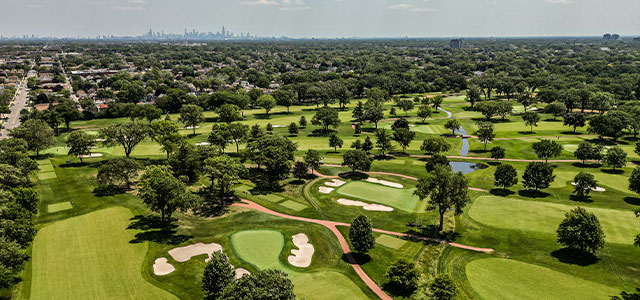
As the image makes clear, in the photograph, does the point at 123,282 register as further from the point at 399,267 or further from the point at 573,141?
the point at 573,141

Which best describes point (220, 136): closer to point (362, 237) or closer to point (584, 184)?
point (362, 237)

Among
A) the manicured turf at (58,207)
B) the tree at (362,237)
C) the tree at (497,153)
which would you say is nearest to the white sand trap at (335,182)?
the tree at (362,237)

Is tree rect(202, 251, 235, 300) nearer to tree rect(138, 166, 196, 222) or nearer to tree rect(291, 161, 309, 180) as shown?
tree rect(138, 166, 196, 222)

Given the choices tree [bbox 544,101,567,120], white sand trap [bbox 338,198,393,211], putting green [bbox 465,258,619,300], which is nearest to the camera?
putting green [bbox 465,258,619,300]

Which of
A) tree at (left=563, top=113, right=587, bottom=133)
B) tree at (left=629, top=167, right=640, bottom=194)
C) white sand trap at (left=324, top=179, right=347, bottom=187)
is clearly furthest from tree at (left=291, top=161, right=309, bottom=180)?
tree at (left=563, top=113, right=587, bottom=133)

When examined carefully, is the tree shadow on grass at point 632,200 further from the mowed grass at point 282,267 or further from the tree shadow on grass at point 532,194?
the mowed grass at point 282,267

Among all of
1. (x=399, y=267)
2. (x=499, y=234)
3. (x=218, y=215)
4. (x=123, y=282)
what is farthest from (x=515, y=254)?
(x=123, y=282)
